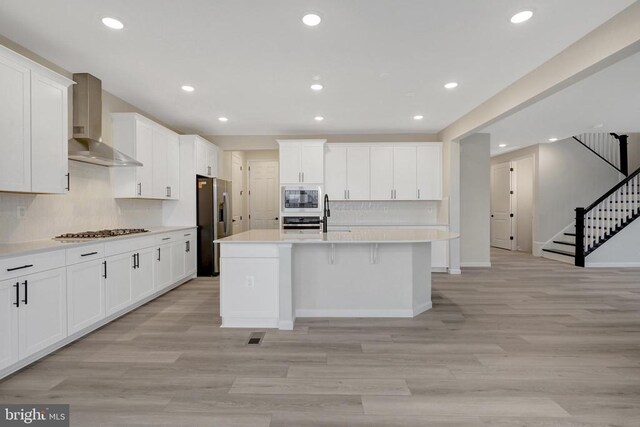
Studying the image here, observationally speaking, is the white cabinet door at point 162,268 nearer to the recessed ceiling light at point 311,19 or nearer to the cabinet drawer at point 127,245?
the cabinet drawer at point 127,245

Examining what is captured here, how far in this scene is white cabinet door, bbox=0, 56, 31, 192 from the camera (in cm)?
246

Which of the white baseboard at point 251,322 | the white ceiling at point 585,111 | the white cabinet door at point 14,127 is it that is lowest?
the white baseboard at point 251,322

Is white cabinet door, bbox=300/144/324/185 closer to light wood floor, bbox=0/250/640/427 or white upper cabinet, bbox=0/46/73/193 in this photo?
light wood floor, bbox=0/250/640/427

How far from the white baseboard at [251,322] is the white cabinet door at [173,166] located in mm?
2741

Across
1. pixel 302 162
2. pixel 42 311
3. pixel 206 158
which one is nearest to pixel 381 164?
pixel 302 162

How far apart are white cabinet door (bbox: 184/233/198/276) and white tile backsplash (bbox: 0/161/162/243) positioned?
722mm

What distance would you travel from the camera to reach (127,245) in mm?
3592

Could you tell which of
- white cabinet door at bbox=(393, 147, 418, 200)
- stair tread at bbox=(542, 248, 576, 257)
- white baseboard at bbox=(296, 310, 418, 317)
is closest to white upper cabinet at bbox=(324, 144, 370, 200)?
white cabinet door at bbox=(393, 147, 418, 200)

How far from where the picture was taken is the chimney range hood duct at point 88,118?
3439 mm

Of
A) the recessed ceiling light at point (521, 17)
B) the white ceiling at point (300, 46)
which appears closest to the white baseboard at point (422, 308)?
the white ceiling at point (300, 46)

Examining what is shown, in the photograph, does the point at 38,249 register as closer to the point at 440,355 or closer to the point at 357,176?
the point at 440,355

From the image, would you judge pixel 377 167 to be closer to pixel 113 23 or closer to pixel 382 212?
pixel 382 212

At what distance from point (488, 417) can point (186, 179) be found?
5140 millimetres

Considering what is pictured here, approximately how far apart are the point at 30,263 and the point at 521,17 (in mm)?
4134
